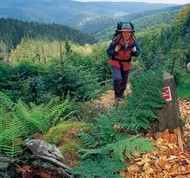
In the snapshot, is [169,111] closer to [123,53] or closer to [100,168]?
[100,168]

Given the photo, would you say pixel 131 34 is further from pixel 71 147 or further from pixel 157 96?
pixel 71 147

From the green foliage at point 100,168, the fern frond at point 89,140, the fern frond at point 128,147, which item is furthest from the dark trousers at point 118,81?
the green foliage at point 100,168

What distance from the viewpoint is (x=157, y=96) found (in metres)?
4.64

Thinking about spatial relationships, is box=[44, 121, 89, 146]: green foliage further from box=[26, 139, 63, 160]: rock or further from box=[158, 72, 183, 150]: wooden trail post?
box=[158, 72, 183, 150]: wooden trail post

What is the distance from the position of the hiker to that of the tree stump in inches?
104

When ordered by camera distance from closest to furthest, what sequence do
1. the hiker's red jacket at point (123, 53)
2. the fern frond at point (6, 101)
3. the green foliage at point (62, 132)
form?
the green foliage at point (62, 132), the fern frond at point (6, 101), the hiker's red jacket at point (123, 53)

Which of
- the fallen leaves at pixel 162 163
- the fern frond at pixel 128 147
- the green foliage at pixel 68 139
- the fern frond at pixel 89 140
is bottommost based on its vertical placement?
the fallen leaves at pixel 162 163

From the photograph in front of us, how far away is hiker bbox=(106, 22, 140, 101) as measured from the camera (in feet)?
24.0

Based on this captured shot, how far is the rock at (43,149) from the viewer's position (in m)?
3.96

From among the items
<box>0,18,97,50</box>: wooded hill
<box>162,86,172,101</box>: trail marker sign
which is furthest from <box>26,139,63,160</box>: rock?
<box>0,18,97,50</box>: wooded hill

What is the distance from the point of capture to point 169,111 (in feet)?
15.9

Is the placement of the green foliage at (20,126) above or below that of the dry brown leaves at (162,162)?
above

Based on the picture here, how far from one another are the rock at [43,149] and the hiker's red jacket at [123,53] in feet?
12.9

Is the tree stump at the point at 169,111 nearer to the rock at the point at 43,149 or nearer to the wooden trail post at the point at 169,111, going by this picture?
the wooden trail post at the point at 169,111
